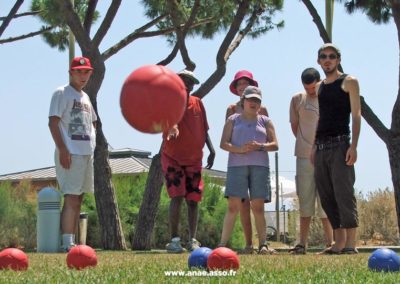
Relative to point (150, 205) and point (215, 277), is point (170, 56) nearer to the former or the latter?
point (150, 205)

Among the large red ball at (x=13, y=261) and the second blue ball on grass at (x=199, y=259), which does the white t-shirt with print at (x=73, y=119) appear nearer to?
the large red ball at (x=13, y=261)

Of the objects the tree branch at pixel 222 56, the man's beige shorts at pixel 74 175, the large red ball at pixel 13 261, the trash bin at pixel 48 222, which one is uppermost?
the tree branch at pixel 222 56

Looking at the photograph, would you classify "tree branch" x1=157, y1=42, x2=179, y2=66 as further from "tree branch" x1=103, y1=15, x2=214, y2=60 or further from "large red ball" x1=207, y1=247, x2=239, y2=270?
"large red ball" x1=207, y1=247, x2=239, y2=270

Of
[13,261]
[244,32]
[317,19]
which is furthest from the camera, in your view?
[244,32]

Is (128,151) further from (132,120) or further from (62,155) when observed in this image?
(132,120)

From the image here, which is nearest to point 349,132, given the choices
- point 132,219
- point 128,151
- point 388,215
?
point 132,219

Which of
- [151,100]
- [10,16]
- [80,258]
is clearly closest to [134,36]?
[10,16]

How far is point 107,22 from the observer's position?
11.8m

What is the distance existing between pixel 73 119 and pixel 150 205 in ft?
13.9

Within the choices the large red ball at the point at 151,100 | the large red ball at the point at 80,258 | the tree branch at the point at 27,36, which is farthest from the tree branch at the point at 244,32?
the large red ball at the point at 80,258

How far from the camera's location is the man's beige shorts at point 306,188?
7793 mm

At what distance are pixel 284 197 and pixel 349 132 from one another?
75.5ft

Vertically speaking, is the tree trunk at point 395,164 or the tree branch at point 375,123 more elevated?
the tree branch at point 375,123

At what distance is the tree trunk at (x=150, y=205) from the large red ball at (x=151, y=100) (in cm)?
604
